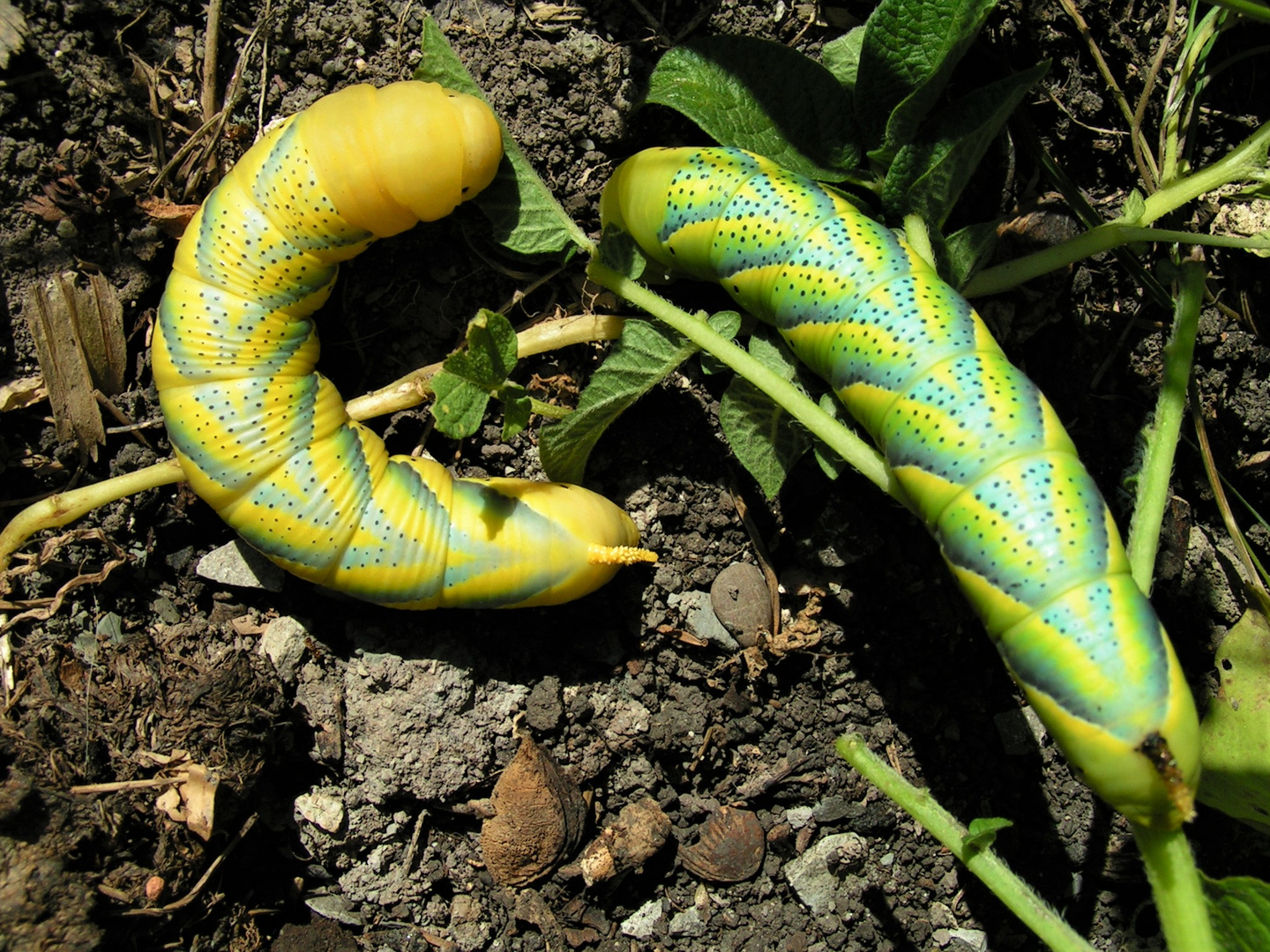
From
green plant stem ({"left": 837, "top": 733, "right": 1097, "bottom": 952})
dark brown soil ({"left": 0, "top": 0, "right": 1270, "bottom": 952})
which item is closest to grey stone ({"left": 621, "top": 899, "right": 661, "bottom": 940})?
dark brown soil ({"left": 0, "top": 0, "right": 1270, "bottom": 952})

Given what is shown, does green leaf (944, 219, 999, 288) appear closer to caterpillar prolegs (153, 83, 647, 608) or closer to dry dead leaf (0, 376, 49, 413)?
caterpillar prolegs (153, 83, 647, 608)

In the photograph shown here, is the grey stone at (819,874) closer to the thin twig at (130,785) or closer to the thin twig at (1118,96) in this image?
the thin twig at (130,785)

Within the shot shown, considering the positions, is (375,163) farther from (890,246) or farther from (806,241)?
(890,246)

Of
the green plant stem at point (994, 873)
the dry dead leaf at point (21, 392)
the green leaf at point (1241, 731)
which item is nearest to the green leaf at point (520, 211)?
the dry dead leaf at point (21, 392)

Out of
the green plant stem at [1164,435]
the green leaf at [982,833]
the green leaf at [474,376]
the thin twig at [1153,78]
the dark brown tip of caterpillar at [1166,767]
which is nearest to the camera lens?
the dark brown tip of caterpillar at [1166,767]

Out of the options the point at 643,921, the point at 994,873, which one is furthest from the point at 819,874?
the point at 994,873
